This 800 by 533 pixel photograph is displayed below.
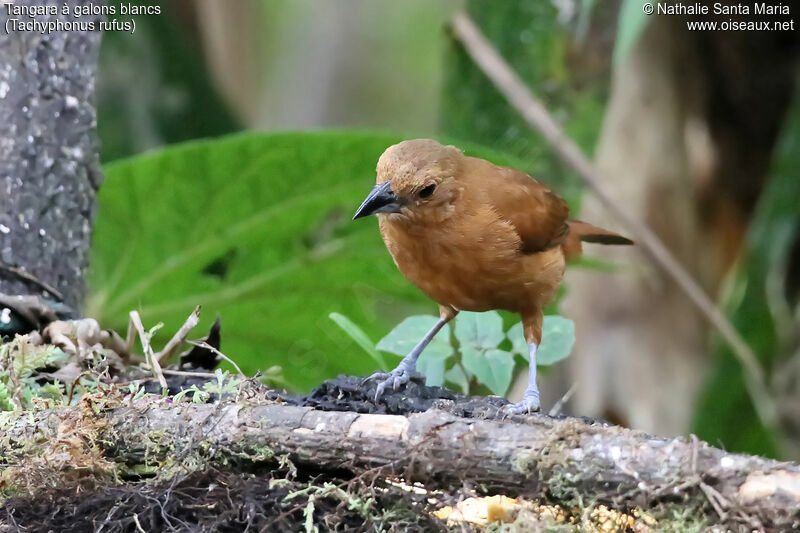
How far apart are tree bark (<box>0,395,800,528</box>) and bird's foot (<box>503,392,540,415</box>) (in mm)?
198

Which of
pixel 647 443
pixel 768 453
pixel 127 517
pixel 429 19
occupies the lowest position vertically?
pixel 768 453

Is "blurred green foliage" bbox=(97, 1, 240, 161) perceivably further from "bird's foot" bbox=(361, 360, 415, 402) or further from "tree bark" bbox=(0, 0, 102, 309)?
"bird's foot" bbox=(361, 360, 415, 402)

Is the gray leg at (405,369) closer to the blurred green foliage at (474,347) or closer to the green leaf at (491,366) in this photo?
the blurred green foliage at (474,347)

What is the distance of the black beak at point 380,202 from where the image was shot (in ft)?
6.61

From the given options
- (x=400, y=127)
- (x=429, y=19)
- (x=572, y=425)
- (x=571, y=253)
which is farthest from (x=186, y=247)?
(x=429, y=19)

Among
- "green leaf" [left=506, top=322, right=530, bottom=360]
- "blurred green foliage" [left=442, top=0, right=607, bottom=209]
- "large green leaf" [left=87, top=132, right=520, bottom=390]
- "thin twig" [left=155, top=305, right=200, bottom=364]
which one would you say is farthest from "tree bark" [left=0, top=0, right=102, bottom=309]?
"blurred green foliage" [left=442, top=0, right=607, bottom=209]

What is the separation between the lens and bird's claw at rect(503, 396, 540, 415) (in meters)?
1.64

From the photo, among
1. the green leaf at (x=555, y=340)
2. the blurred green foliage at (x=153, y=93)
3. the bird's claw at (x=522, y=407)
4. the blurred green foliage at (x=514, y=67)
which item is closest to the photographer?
the bird's claw at (x=522, y=407)

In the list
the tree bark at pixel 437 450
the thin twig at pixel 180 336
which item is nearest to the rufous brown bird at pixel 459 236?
the thin twig at pixel 180 336

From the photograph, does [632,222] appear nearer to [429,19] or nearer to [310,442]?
[310,442]

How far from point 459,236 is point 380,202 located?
24 centimetres

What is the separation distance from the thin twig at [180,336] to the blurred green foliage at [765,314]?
289 cm

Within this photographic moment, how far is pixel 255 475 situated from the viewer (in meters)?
1.46

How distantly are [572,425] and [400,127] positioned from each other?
4.43 m
